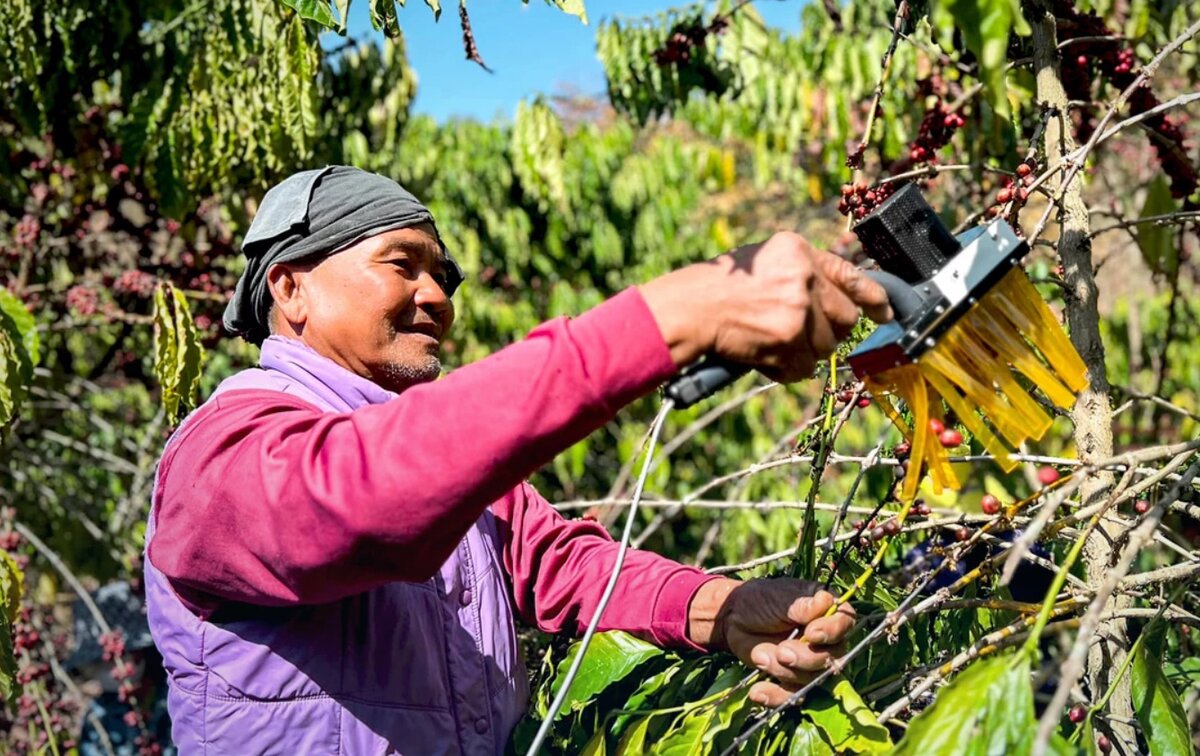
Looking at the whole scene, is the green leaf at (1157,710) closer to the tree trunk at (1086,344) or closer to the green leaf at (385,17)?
the tree trunk at (1086,344)

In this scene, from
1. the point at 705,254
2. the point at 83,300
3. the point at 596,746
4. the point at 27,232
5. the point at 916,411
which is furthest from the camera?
the point at 705,254

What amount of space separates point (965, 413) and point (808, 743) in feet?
1.70

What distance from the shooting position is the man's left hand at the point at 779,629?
1.56m

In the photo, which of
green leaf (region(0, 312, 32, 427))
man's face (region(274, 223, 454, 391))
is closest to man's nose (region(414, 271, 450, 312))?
man's face (region(274, 223, 454, 391))


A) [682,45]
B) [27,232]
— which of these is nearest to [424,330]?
[682,45]

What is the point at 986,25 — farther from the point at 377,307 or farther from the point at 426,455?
the point at 377,307

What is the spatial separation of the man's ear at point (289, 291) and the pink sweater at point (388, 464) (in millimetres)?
470

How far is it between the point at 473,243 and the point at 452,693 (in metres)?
5.10

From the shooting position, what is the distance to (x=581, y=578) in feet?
6.67

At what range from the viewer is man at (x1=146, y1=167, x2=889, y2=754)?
3.96 ft

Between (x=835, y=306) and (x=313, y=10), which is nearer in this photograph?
(x=835, y=306)

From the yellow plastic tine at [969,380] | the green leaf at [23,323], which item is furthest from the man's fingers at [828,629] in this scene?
the green leaf at [23,323]

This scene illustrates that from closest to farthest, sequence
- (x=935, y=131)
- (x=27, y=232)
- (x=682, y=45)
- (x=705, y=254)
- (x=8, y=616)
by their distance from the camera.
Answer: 1. (x=8, y=616)
2. (x=935, y=131)
3. (x=682, y=45)
4. (x=27, y=232)
5. (x=705, y=254)

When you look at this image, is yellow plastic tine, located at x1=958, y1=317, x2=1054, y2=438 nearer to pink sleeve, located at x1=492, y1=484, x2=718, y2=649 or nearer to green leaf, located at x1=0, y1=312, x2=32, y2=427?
pink sleeve, located at x1=492, y1=484, x2=718, y2=649
